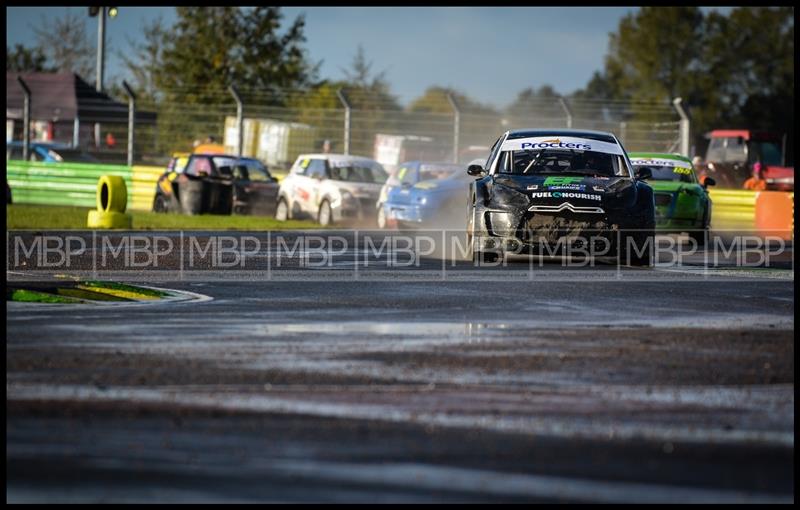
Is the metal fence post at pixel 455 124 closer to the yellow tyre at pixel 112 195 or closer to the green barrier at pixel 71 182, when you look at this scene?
the green barrier at pixel 71 182

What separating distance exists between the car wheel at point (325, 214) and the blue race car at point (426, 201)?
7.75 ft

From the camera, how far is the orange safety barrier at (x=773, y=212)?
82.9 ft

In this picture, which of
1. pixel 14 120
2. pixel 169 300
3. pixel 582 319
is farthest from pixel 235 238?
pixel 14 120

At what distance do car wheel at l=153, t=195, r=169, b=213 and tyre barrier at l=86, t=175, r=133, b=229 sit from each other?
19.7ft

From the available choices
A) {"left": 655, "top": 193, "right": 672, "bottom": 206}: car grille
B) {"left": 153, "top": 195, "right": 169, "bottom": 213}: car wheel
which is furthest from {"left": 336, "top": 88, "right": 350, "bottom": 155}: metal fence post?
{"left": 655, "top": 193, "right": 672, "bottom": 206}: car grille

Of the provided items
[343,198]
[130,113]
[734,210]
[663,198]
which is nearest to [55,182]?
[130,113]

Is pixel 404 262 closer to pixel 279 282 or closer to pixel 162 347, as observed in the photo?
pixel 279 282

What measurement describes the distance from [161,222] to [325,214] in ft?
9.52

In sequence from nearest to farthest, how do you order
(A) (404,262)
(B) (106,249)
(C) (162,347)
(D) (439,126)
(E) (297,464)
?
(E) (297,464) < (C) (162,347) < (A) (404,262) < (B) (106,249) < (D) (439,126)

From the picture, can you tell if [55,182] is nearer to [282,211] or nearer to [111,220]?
[282,211]

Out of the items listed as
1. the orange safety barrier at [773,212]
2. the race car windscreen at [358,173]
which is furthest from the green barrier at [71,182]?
the orange safety barrier at [773,212]

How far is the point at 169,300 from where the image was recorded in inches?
422

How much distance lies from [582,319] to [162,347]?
313 cm

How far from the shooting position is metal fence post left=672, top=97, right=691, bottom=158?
2880 centimetres
